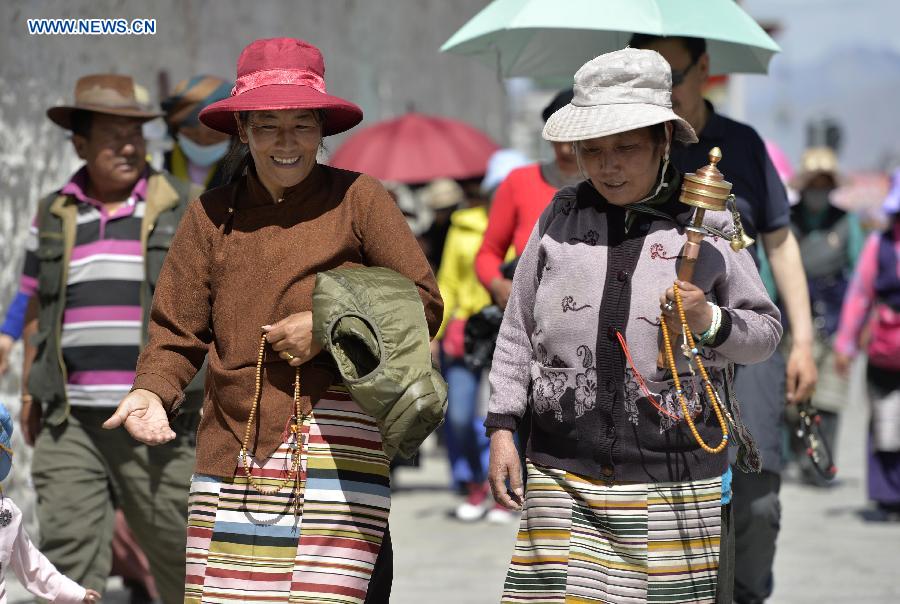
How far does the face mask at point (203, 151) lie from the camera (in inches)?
256

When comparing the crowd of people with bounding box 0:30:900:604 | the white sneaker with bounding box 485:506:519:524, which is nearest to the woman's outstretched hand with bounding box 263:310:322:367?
the crowd of people with bounding box 0:30:900:604

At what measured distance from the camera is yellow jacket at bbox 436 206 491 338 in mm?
9328

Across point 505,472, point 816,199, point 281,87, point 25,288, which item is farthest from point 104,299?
point 816,199

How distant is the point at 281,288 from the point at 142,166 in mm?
1906

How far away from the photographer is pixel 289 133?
3965mm

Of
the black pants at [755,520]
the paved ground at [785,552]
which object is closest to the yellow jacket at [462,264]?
the paved ground at [785,552]

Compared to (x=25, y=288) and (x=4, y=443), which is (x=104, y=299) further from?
(x=4, y=443)

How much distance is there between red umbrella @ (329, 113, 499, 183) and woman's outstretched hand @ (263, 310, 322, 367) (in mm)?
7104

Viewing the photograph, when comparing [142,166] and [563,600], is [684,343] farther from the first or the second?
[142,166]

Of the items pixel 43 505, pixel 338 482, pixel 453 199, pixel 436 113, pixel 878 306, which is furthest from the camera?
pixel 436 113

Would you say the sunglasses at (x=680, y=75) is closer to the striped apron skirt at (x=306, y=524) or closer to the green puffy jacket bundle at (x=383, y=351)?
the green puffy jacket bundle at (x=383, y=351)

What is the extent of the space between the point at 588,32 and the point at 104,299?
6.52 ft

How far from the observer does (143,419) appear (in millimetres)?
3859

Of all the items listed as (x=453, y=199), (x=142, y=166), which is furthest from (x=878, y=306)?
(x=142, y=166)
